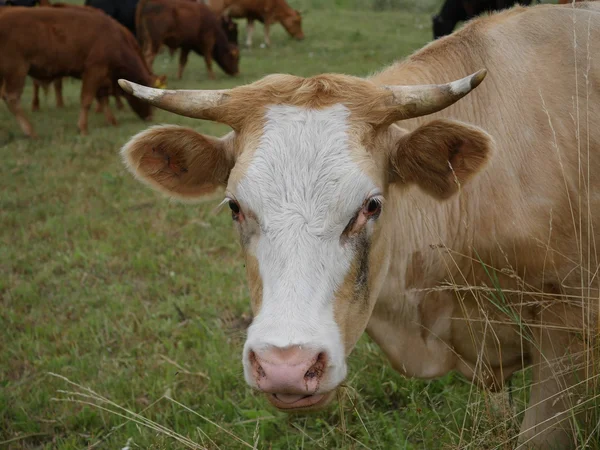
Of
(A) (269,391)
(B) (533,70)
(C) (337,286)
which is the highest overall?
(B) (533,70)

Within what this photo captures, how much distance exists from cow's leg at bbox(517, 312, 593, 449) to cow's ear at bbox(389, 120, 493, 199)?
2.46ft

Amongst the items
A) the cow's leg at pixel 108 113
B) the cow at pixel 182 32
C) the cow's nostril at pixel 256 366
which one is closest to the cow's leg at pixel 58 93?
the cow's leg at pixel 108 113

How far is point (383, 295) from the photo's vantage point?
317 cm

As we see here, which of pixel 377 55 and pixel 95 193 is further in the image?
pixel 377 55

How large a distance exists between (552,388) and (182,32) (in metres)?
14.1

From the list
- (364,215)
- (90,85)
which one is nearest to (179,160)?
(364,215)

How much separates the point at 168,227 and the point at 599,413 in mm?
4686

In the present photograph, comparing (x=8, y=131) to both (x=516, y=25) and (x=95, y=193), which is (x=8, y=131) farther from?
(x=516, y=25)

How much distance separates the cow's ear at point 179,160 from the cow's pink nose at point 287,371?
3.78ft

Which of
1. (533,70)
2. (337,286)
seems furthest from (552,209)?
(337,286)

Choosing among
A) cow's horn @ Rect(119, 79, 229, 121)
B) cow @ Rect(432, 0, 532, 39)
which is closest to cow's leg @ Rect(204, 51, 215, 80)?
cow @ Rect(432, 0, 532, 39)

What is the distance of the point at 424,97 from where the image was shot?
2625 millimetres

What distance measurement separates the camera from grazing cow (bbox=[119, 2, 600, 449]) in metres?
2.35

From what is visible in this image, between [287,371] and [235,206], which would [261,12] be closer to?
[235,206]
